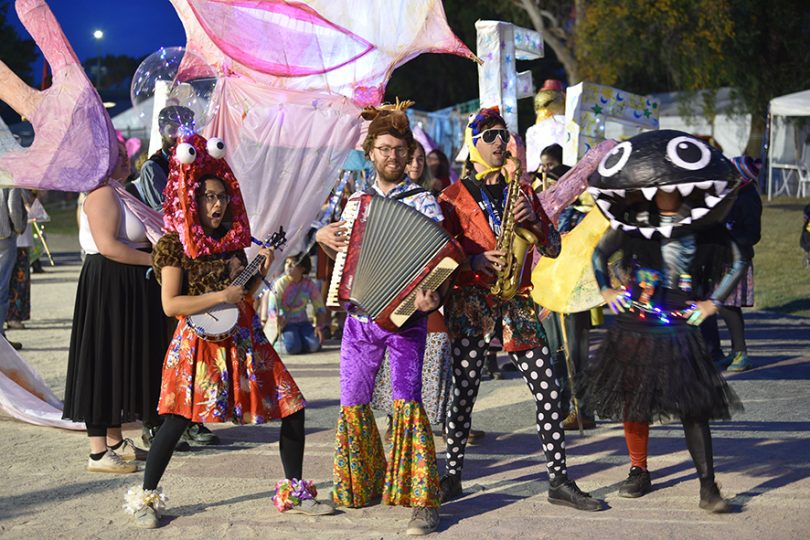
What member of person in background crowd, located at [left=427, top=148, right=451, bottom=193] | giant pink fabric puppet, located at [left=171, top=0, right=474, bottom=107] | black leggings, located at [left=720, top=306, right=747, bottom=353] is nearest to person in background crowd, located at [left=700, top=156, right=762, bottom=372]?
black leggings, located at [left=720, top=306, right=747, bottom=353]

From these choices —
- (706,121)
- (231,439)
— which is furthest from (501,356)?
(706,121)

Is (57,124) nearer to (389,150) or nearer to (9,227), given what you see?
(389,150)

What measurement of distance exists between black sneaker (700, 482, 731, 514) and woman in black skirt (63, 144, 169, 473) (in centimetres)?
328

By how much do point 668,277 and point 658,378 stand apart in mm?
504

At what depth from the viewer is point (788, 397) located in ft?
25.9

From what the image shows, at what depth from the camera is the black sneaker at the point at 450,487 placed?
5.54 m

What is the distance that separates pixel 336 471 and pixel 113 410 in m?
1.70

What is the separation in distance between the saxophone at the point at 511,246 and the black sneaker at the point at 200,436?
2569 millimetres

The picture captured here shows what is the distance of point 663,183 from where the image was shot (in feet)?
16.3

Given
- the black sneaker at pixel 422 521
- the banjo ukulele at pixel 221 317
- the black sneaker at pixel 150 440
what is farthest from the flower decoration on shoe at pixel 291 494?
the black sneaker at pixel 150 440

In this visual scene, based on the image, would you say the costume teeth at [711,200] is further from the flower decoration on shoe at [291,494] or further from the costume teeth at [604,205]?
the flower decoration on shoe at [291,494]

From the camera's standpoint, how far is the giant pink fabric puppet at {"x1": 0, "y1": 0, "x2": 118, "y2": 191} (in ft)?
19.8

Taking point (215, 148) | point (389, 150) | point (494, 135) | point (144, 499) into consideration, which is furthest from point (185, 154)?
point (144, 499)

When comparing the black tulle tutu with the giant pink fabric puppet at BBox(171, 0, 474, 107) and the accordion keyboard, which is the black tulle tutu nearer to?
the accordion keyboard
